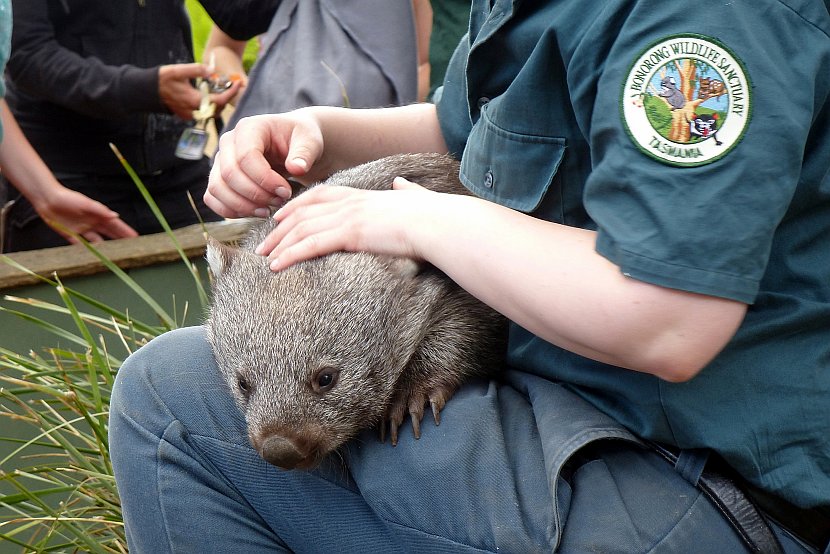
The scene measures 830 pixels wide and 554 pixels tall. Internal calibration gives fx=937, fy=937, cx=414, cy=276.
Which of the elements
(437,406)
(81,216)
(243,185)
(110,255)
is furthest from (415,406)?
(81,216)

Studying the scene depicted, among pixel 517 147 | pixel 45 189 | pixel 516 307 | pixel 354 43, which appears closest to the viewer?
pixel 516 307

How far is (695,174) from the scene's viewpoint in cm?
108

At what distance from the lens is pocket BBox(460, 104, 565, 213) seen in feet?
4.59

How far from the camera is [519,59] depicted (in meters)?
1.47

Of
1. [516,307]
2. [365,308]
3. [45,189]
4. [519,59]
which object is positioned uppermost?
[519,59]

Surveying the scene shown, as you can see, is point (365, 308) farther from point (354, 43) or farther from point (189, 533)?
point (354, 43)

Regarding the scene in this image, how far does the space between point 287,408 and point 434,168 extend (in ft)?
2.04

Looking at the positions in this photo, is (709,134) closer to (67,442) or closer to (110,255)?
(67,442)

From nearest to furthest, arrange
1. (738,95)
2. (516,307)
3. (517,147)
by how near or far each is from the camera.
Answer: (738,95)
(516,307)
(517,147)

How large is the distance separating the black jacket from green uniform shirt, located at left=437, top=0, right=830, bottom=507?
6.59 feet

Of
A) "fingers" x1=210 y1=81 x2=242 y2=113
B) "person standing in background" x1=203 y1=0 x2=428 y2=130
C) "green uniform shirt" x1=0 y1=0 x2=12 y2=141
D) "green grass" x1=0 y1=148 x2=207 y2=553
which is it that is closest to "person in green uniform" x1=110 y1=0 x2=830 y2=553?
"green grass" x1=0 y1=148 x2=207 y2=553

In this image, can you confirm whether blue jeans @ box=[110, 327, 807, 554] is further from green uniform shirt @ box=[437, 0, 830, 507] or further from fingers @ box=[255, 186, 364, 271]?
fingers @ box=[255, 186, 364, 271]

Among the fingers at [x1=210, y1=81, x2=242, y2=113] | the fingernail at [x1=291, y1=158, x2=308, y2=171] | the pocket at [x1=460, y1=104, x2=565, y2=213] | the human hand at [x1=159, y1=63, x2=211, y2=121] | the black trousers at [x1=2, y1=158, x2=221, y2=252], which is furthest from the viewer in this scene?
the fingers at [x1=210, y1=81, x2=242, y2=113]

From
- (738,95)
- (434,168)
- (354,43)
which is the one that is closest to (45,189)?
(354,43)
